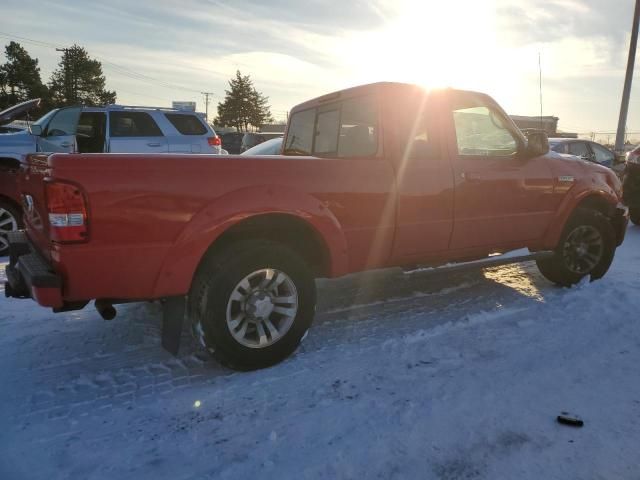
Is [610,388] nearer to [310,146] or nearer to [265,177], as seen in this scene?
[265,177]

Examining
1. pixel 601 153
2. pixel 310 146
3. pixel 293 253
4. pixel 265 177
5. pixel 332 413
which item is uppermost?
pixel 601 153

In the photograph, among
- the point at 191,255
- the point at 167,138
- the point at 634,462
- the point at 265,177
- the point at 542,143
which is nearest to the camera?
the point at 634,462

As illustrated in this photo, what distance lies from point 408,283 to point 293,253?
226cm

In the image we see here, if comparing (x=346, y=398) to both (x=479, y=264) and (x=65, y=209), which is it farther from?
(x=479, y=264)

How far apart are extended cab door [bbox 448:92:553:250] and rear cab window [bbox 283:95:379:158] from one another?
709mm

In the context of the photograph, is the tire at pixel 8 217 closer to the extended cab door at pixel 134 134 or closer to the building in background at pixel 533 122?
the extended cab door at pixel 134 134

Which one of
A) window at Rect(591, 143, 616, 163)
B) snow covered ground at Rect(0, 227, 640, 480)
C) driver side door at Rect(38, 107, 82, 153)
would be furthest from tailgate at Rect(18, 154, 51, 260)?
window at Rect(591, 143, 616, 163)

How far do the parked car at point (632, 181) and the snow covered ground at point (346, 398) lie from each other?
546 centimetres

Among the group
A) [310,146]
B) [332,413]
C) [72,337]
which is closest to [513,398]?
[332,413]

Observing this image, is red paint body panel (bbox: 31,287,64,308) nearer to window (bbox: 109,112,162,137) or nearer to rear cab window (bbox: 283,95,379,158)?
rear cab window (bbox: 283,95,379,158)

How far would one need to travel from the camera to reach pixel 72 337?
3.58 metres

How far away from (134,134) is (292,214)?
7.20 metres

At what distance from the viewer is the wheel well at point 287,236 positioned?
300cm

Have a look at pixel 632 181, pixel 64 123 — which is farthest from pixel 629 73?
pixel 64 123
